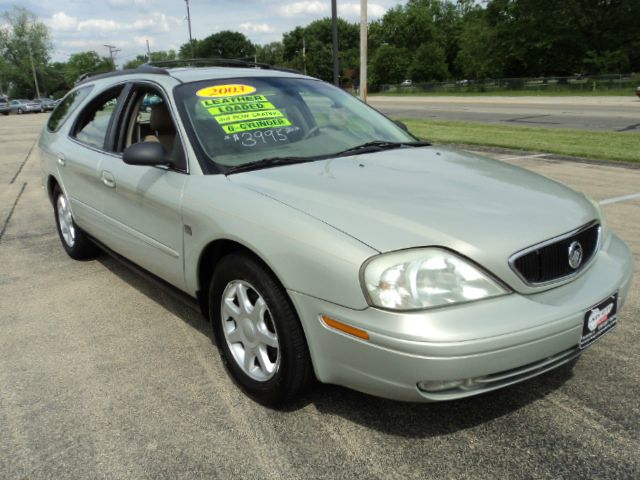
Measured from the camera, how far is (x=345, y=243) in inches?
85.9

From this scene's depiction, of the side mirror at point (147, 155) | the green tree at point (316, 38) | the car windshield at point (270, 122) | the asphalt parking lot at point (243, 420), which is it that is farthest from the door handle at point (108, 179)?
the green tree at point (316, 38)

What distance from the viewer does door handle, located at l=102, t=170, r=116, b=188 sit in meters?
3.73

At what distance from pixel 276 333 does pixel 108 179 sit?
6.49 feet

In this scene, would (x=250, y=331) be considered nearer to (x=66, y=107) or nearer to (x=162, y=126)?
(x=162, y=126)

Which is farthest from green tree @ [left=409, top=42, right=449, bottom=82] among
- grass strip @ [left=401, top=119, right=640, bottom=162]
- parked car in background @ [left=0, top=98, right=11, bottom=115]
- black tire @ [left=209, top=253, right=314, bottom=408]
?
black tire @ [left=209, top=253, right=314, bottom=408]

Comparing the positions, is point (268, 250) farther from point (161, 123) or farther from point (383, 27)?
point (383, 27)

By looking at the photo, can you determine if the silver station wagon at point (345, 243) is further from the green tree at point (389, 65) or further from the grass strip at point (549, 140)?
the green tree at point (389, 65)

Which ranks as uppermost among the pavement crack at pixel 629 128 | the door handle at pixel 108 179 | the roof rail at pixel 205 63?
the roof rail at pixel 205 63

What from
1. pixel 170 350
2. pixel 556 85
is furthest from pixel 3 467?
pixel 556 85

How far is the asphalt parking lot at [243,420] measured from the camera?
2289 millimetres

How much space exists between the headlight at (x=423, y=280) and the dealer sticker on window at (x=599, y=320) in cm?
42

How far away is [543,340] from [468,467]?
0.58 meters

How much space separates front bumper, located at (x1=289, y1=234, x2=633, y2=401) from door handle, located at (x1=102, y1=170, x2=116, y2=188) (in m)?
1.95

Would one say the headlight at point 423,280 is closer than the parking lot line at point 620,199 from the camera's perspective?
Yes
